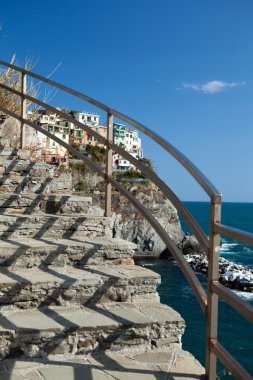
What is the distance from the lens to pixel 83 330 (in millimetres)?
2523

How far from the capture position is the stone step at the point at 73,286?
9.13ft

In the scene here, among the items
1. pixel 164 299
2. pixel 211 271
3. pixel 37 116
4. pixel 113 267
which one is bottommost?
pixel 164 299

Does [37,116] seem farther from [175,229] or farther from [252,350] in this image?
[175,229]

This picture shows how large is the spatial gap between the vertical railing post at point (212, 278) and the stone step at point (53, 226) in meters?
1.93

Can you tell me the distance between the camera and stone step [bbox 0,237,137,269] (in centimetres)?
318

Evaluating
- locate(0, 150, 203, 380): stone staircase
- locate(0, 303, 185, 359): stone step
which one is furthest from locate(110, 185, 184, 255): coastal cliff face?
locate(0, 303, 185, 359): stone step

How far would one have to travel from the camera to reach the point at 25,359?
243 centimetres

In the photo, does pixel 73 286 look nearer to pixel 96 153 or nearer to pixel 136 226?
pixel 96 153

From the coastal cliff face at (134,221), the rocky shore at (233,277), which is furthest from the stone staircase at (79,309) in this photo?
the coastal cliff face at (134,221)

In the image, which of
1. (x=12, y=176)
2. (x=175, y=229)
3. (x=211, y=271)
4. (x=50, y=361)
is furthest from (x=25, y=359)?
(x=175, y=229)

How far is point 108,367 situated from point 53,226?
1.68 meters

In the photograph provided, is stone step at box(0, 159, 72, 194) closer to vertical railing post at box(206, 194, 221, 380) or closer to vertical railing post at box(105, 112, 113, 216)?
vertical railing post at box(105, 112, 113, 216)

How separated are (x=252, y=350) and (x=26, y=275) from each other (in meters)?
15.1

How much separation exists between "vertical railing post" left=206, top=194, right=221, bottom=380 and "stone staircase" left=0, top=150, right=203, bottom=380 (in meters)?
0.22
